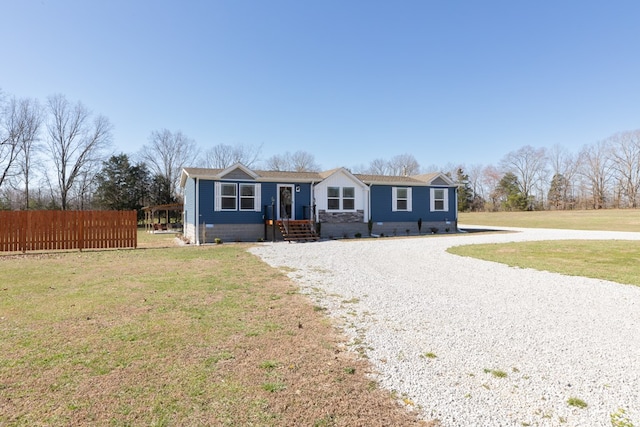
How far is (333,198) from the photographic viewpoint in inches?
776

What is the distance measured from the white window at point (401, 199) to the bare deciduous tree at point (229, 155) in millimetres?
29203

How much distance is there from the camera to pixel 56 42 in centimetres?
1355

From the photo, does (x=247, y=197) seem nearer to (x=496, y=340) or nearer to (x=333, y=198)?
(x=333, y=198)

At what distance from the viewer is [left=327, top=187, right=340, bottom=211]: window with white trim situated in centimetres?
1961

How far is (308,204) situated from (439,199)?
30.4 feet

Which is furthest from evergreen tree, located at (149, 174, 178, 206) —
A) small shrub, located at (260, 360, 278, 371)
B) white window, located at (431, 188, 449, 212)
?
small shrub, located at (260, 360, 278, 371)

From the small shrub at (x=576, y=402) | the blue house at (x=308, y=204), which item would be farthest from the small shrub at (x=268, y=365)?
the blue house at (x=308, y=204)

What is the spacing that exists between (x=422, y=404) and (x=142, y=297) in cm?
508

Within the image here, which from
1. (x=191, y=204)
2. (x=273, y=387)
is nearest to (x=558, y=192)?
(x=191, y=204)

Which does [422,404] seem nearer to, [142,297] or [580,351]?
[580,351]

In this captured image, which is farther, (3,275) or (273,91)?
(273,91)

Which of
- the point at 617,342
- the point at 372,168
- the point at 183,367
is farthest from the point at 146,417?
the point at 372,168

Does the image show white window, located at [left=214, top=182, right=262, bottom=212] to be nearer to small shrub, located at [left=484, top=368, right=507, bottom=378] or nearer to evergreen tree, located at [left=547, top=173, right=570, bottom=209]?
small shrub, located at [left=484, top=368, right=507, bottom=378]

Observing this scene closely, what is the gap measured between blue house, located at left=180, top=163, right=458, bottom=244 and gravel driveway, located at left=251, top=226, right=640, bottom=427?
1038 centimetres
